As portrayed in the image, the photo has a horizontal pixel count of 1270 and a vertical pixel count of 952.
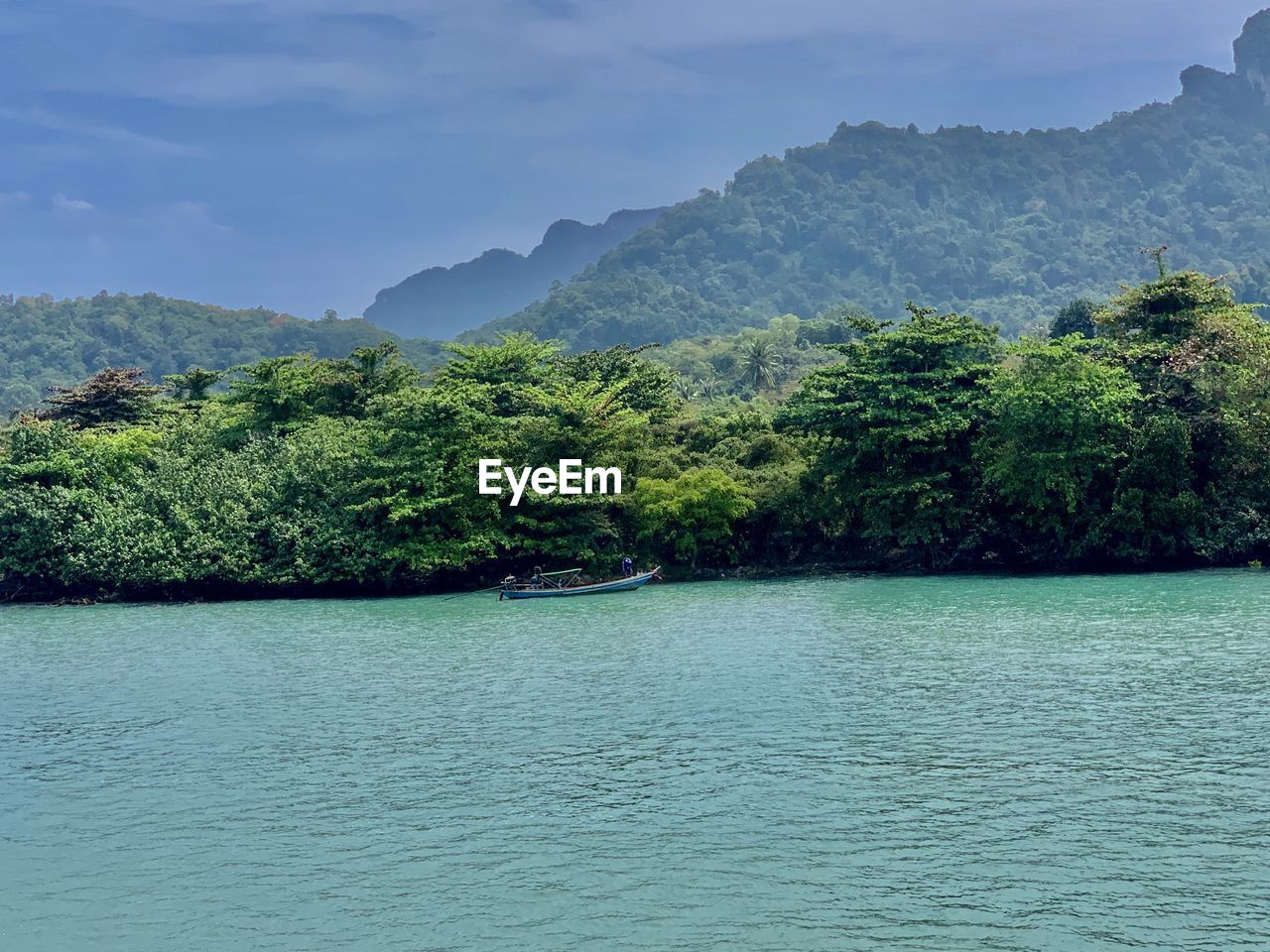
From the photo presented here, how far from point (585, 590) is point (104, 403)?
23319mm

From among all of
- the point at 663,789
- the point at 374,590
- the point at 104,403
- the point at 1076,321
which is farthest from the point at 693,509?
the point at 1076,321

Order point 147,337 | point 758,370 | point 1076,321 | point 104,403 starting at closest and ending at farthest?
1. point 104,403
2. point 1076,321
3. point 758,370
4. point 147,337

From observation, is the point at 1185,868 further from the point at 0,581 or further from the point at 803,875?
the point at 0,581

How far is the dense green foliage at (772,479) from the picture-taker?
33312mm

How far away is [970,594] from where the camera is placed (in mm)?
31094

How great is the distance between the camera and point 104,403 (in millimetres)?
47062

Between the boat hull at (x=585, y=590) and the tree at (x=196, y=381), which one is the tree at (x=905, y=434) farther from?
the tree at (x=196, y=381)

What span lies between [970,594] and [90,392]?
33733 millimetres

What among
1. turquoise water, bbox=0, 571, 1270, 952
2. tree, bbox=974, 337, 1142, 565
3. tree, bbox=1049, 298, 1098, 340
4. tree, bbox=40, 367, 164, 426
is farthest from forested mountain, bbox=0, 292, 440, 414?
turquoise water, bbox=0, 571, 1270, 952

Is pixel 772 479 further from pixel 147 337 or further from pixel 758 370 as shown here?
pixel 147 337

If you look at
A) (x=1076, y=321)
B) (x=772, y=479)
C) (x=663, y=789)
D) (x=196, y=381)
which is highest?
(x=1076, y=321)

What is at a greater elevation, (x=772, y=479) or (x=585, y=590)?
(x=772, y=479)

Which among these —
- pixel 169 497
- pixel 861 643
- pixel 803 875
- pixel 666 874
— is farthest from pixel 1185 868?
pixel 169 497

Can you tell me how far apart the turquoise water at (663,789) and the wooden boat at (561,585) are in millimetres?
7622
